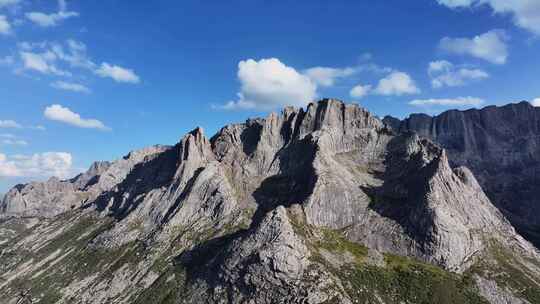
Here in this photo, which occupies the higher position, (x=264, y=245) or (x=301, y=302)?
(x=264, y=245)

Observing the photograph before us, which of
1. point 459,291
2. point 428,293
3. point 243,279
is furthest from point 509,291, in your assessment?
point 243,279

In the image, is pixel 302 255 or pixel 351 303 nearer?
pixel 351 303

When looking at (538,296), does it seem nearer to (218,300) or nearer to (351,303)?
(351,303)

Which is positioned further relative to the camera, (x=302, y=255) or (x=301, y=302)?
(x=302, y=255)

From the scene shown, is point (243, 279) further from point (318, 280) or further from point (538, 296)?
point (538, 296)

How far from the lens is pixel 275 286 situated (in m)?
188

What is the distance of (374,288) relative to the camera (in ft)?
640

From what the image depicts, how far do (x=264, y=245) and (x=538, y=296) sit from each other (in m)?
124

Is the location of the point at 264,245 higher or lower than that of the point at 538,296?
higher

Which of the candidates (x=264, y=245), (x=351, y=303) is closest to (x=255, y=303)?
(x=264, y=245)

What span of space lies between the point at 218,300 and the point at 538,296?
143 meters

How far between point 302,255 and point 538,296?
349 ft

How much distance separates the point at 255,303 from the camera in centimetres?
18712

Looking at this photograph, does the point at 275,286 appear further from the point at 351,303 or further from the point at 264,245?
the point at 351,303
